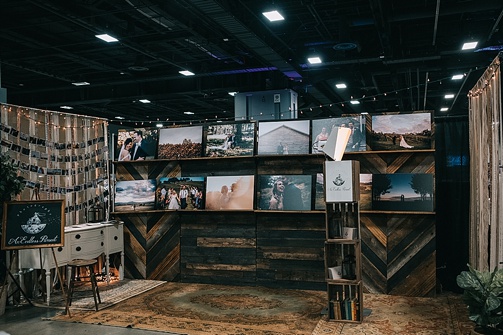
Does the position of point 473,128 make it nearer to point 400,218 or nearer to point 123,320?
point 400,218

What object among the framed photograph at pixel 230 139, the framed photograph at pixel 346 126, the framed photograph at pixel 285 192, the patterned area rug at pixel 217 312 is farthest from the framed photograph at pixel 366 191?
the framed photograph at pixel 230 139

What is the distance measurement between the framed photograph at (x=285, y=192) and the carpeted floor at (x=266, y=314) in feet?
3.90

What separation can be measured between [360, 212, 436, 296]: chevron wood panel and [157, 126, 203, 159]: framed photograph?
2737 mm

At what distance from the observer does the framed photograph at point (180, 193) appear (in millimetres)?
7152

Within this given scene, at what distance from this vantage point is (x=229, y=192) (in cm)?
699

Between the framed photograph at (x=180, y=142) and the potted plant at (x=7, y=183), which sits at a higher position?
the framed photograph at (x=180, y=142)

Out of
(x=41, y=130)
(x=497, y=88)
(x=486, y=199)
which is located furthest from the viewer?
(x=41, y=130)

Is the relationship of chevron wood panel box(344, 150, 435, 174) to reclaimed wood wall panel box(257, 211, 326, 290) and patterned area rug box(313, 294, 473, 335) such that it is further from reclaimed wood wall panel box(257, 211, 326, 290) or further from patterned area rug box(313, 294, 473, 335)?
patterned area rug box(313, 294, 473, 335)

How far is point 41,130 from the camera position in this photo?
666cm

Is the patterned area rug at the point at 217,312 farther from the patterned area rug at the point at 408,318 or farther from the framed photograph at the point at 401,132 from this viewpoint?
the framed photograph at the point at 401,132

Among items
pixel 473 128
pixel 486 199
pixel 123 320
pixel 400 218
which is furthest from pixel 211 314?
pixel 473 128

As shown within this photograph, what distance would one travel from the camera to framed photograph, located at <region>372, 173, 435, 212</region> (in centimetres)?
607

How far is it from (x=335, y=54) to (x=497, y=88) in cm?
695

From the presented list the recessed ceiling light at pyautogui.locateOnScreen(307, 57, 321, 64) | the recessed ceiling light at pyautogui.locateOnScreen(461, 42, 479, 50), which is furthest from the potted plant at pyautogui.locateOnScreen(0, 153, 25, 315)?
the recessed ceiling light at pyautogui.locateOnScreen(461, 42, 479, 50)
